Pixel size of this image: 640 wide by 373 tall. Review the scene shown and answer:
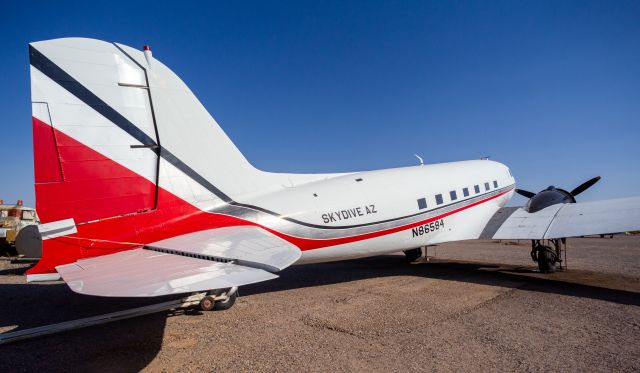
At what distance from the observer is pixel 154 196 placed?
603cm

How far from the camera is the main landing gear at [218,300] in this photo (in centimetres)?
670

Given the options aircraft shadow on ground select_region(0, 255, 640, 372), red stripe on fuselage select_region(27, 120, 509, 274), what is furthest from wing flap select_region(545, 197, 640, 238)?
red stripe on fuselage select_region(27, 120, 509, 274)

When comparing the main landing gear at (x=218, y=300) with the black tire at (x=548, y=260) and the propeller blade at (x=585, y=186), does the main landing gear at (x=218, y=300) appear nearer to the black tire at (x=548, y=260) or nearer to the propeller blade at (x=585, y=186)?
the black tire at (x=548, y=260)

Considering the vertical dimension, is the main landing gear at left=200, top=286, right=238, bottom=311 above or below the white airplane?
below

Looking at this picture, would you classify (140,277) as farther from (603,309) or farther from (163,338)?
(603,309)

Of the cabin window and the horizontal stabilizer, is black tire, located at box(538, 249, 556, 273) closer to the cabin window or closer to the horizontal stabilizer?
the cabin window

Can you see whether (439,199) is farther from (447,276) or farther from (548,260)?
(548,260)

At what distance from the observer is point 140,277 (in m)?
3.56

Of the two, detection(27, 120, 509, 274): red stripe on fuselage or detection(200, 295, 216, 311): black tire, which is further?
detection(200, 295, 216, 311): black tire

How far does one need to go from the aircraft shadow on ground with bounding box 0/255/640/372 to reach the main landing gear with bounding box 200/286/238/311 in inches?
32.0

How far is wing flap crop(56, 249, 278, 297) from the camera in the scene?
313cm

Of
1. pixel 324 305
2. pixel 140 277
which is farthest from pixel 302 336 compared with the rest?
pixel 140 277

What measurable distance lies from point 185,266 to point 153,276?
492 millimetres

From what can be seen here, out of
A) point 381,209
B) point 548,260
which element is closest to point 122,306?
point 381,209
